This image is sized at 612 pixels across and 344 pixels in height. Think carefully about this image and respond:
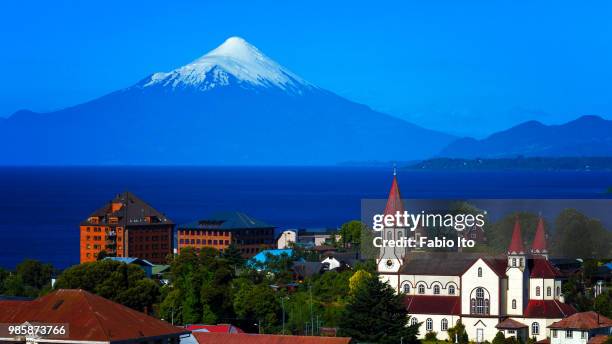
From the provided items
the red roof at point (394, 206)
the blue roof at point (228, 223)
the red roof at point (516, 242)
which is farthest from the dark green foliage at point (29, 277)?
the blue roof at point (228, 223)

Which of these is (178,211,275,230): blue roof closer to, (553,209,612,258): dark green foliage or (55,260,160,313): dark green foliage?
(553,209,612,258): dark green foliage

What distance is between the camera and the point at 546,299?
56.4 metres

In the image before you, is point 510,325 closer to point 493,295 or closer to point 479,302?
point 493,295

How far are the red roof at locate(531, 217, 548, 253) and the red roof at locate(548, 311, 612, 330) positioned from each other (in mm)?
6803

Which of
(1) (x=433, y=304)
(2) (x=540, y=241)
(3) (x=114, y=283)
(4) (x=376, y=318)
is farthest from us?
(2) (x=540, y=241)

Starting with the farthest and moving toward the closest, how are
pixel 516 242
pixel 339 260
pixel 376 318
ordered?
pixel 339 260 < pixel 516 242 < pixel 376 318

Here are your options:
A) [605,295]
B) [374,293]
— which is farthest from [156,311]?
[605,295]

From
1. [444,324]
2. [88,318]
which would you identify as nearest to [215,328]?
[444,324]

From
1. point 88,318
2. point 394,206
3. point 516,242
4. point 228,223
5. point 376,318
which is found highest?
point 394,206

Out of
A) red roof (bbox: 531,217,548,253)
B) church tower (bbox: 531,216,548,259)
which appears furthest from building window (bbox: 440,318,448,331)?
red roof (bbox: 531,217,548,253)

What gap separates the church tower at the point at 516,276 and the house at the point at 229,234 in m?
43.0

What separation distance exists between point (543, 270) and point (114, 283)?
53.8ft

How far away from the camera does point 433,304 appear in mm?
57688

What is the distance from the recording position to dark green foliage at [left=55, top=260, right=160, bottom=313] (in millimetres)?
54125
